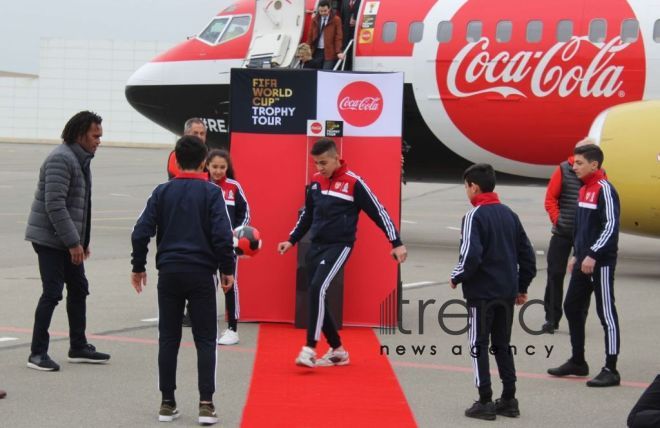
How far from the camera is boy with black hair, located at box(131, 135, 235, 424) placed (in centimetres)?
744

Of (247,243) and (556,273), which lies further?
(556,273)

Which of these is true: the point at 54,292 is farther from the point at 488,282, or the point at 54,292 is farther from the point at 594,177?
the point at 594,177

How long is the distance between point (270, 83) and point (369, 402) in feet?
14.0

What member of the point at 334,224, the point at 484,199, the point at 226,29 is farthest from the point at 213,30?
the point at 484,199

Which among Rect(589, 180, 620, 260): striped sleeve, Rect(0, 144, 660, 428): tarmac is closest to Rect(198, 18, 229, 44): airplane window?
Rect(0, 144, 660, 428): tarmac

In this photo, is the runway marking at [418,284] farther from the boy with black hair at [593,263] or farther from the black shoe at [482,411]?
the black shoe at [482,411]

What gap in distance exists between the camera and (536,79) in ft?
58.1

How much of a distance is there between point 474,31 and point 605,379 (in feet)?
33.2

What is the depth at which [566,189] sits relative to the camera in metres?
11.4

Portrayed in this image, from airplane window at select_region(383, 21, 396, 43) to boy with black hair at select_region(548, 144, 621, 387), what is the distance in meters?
9.46

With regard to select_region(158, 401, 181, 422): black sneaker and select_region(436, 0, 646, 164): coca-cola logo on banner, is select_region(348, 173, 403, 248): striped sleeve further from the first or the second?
select_region(436, 0, 646, 164): coca-cola logo on banner

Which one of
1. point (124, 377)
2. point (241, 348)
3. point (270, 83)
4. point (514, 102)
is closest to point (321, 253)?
point (241, 348)

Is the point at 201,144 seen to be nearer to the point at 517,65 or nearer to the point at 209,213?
the point at 209,213

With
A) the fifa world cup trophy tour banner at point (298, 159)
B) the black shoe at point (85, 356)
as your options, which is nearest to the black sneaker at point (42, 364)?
the black shoe at point (85, 356)
